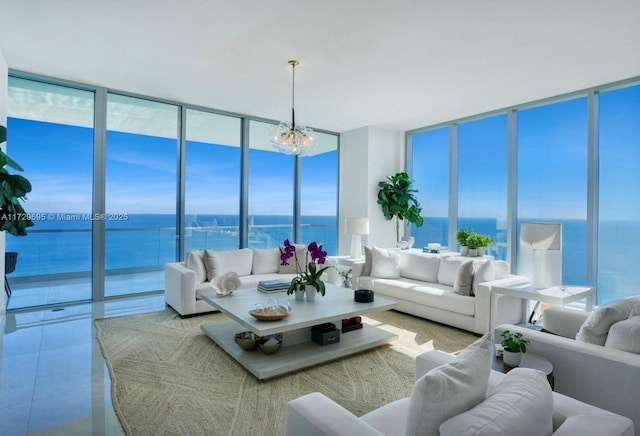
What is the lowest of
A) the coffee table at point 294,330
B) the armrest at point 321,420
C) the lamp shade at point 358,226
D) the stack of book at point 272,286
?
the coffee table at point 294,330

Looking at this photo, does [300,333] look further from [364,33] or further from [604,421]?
[364,33]

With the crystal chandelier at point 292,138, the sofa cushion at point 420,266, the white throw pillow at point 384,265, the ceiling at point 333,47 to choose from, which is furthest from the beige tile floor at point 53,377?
the sofa cushion at point 420,266

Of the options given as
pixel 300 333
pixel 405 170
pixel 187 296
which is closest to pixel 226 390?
pixel 300 333

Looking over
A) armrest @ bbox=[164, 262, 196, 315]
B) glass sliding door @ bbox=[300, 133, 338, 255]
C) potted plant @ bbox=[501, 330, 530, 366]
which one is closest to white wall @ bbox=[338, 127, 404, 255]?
glass sliding door @ bbox=[300, 133, 338, 255]

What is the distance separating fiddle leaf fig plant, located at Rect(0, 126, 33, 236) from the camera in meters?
3.28

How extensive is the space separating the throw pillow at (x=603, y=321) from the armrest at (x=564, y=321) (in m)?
0.46

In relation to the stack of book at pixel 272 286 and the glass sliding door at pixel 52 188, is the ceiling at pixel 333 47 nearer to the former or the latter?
the glass sliding door at pixel 52 188

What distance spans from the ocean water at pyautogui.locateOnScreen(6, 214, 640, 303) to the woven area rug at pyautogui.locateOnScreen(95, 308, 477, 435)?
1.72 meters

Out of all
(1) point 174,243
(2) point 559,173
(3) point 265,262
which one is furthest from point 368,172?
(1) point 174,243

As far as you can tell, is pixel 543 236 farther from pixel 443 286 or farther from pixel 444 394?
pixel 444 394

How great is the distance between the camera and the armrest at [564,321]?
99.9 inches

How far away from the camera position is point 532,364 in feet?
6.48

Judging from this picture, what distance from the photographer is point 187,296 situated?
4227mm

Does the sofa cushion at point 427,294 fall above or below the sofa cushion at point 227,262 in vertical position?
below
